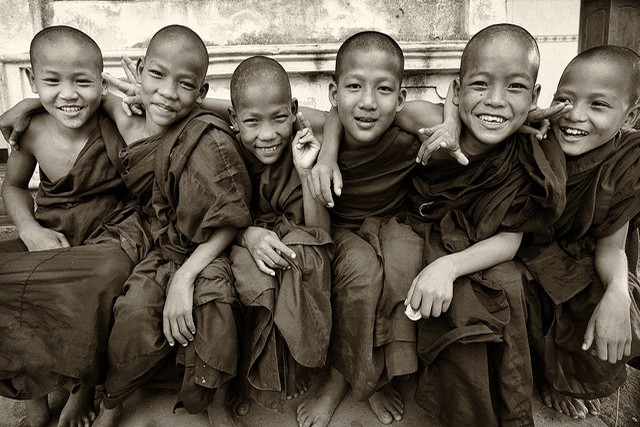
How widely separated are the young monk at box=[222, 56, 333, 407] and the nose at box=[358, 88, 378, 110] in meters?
0.24

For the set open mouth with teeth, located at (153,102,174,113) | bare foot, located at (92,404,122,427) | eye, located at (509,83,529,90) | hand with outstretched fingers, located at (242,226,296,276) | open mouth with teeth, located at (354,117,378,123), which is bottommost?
bare foot, located at (92,404,122,427)

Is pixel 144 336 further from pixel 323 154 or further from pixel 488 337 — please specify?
pixel 488 337

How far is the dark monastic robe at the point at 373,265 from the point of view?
175 cm

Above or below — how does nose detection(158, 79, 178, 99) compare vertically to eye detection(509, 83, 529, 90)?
above

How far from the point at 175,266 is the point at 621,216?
179cm

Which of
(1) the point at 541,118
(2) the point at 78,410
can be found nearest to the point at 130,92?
(2) the point at 78,410

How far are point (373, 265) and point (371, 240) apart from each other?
0.16 metres

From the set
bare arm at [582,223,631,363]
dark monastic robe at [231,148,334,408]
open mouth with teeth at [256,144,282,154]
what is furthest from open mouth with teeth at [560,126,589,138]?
open mouth with teeth at [256,144,282,154]

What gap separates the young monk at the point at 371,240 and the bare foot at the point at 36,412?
1054mm

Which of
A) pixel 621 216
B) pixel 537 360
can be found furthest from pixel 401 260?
pixel 621 216

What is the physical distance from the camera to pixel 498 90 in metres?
1.80

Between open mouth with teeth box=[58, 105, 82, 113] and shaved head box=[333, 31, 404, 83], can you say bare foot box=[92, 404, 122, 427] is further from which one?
shaved head box=[333, 31, 404, 83]

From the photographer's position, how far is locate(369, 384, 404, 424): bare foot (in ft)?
6.19

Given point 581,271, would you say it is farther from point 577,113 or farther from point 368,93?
point 368,93
